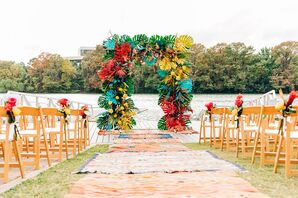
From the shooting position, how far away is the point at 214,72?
38.9 m

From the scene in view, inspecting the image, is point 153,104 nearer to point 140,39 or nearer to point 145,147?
point 140,39

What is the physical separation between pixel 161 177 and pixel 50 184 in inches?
46.2

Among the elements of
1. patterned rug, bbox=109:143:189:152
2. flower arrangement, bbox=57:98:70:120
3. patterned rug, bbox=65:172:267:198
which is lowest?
patterned rug, bbox=109:143:189:152

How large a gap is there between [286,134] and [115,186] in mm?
2074

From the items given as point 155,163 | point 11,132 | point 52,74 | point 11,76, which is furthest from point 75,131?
point 11,76

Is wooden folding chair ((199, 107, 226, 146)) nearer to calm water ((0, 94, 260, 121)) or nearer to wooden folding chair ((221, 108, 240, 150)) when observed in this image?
wooden folding chair ((221, 108, 240, 150))

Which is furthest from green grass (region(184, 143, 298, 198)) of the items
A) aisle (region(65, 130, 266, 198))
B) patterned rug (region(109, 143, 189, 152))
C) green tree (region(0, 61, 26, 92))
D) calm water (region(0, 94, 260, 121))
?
green tree (region(0, 61, 26, 92))

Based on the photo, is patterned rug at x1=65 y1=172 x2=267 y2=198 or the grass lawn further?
the grass lawn

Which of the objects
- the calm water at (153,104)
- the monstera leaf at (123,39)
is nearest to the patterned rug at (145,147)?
the monstera leaf at (123,39)

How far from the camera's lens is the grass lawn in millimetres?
3828

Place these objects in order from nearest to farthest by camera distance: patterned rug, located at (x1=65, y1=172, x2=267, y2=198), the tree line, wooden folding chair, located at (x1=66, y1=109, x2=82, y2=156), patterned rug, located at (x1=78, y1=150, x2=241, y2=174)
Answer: patterned rug, located at (x1=65, y1=172, x2=267, y2=198)
patterned rug, located at (x1=78, y1=150, x2=241, y2=174)
wooden folding chair, located at (x1=66, y1=109, x2=82, y2=156)
the tree line

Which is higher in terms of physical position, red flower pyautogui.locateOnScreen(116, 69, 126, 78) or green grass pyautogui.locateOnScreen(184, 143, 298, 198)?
red flower pyautogui.locateOnScreen(116, 69, 126, 78)

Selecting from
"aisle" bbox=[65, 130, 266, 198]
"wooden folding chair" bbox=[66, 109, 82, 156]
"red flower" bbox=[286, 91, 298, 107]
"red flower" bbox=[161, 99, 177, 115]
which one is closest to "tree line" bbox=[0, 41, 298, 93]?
"red flower" bbox=[161, 99, 177, 115]

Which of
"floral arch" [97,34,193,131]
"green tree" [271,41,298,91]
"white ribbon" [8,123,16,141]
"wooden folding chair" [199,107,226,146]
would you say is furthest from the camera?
"green tree" [271,41,298,91]
